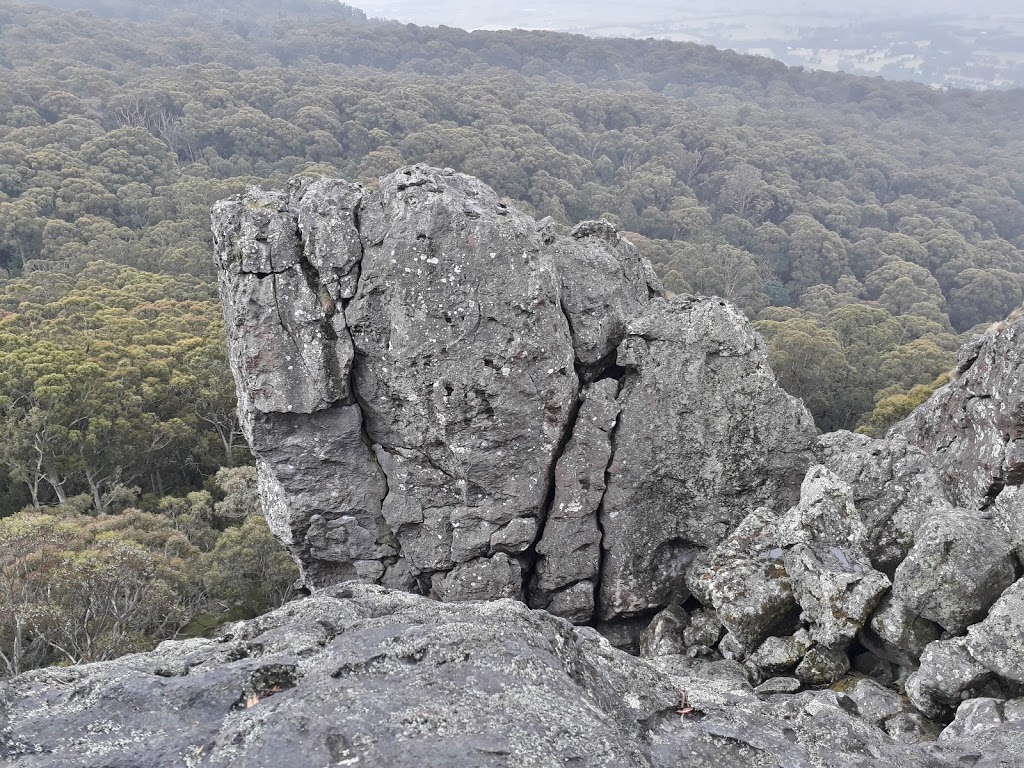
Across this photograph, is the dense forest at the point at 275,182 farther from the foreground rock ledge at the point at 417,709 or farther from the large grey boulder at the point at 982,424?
the large grey boulder at the point at 982,424

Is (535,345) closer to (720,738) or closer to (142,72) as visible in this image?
(720,738)

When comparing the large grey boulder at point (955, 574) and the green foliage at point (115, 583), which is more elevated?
the large grey boulder at point (955, 574)

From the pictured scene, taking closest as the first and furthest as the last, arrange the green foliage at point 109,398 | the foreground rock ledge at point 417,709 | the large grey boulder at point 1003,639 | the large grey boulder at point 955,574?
1. the foreground rock ledge at point 417,709
2. the large grey boulder at point 1003,639
3. the large grey boulder at point 955,574
4. the green foliage at point 109,398

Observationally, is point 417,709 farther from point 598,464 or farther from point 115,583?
point 115,583

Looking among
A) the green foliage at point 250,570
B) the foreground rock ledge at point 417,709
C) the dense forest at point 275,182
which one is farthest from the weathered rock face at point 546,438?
the dense forest at point 275,182

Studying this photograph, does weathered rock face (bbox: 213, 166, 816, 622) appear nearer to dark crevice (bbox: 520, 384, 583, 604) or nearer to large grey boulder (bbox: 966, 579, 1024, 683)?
dark crevice (bbox: 520, 384, 583, 604)

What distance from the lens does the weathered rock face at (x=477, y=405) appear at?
15.0m

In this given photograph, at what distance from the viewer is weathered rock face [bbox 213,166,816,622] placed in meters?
15.0

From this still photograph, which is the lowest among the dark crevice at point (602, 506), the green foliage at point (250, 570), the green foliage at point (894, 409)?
the green foliage at point (250, 570)

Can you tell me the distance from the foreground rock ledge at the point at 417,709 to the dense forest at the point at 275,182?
15887 millimetres

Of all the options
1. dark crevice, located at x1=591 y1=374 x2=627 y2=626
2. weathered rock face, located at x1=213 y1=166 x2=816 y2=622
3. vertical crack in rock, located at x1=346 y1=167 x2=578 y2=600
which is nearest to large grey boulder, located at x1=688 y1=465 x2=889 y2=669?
weathered rock face, located at x1=213 y1=166 x2=816 y2=622

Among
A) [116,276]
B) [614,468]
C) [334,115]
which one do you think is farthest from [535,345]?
[334,115]

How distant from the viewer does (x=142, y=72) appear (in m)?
147

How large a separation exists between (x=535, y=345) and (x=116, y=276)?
60.0 meters
